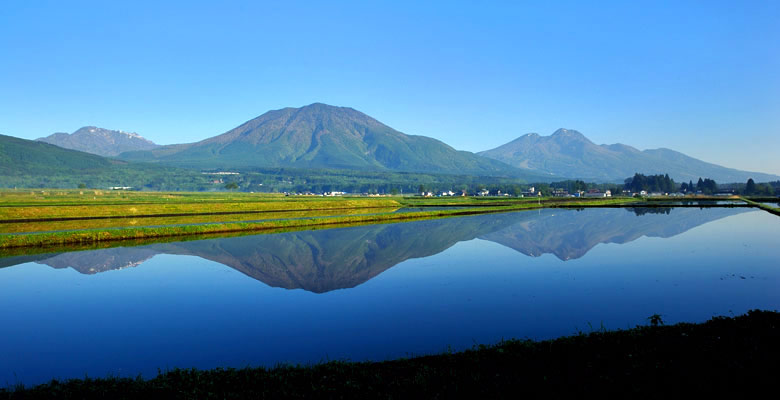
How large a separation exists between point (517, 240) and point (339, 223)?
2329cm

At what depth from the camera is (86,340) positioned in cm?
1462

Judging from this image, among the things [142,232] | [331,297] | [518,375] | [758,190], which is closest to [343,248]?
[331,297]

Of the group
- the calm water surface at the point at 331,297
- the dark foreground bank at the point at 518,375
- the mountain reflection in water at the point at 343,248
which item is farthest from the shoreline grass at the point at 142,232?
the dark foreground bank at the point at 518,375

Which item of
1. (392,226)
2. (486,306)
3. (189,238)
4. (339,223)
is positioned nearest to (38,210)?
(189,238)

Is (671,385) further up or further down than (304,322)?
further up

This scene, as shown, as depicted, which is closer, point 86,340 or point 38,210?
point 86,340

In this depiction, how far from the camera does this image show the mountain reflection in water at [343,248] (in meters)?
26.3

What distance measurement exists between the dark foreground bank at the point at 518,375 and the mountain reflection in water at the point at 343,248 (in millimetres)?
11916

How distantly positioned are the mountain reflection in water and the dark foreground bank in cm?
1192

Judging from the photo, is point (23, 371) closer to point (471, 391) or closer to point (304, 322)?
point (304, 322)

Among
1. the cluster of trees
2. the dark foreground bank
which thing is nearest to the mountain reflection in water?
the dark foreground bank

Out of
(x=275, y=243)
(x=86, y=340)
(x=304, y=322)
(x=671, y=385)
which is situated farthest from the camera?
(x=275, y=243)

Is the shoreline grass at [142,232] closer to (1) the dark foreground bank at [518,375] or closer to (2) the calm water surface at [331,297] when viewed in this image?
(2) the calm water surface at [331,297]

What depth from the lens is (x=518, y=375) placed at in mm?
9578
